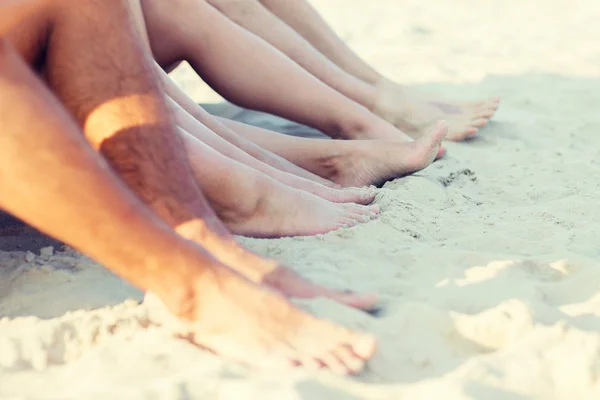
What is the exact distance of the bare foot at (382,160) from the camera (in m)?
2.42

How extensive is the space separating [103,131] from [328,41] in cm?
170

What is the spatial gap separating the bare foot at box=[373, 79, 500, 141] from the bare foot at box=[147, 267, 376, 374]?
5.44ft

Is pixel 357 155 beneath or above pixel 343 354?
above

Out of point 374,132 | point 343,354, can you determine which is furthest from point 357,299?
point 374,132

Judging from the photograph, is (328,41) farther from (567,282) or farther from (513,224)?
(567,282)

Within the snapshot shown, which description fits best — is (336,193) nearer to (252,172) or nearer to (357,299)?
(252,172)

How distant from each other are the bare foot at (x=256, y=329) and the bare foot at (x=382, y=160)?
42.1 inches

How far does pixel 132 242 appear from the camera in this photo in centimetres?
129

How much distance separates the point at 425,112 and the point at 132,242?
1.89 m

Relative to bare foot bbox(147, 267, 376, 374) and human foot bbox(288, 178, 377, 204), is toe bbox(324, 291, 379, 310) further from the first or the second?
human foot bbox(288, 178, 377, 204)

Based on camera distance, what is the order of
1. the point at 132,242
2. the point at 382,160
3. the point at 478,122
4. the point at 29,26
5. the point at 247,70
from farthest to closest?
the point at 478,122, the point at 247,70, the point at 382,160, the point at 29,26, the point at 132,242

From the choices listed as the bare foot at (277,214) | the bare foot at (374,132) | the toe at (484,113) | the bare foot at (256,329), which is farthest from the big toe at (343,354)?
the toe at (484,113)

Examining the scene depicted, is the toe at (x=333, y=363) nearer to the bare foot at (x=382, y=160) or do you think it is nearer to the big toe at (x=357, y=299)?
the big toe at (x=357, y=299)

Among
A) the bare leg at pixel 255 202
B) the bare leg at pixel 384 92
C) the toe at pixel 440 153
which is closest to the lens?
the bare leg at pixel 255 202
